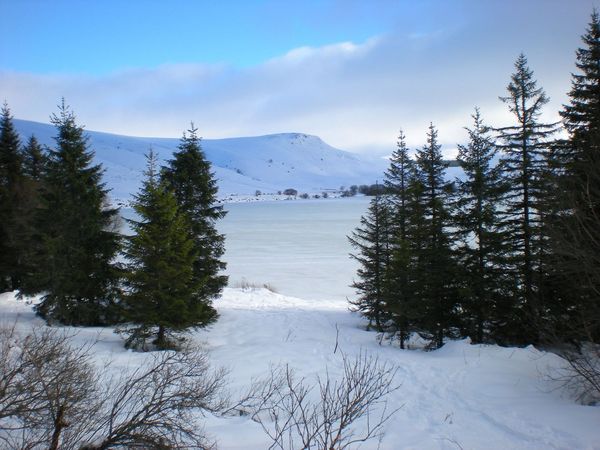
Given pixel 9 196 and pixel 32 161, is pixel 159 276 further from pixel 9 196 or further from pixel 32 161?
pixel 32 161

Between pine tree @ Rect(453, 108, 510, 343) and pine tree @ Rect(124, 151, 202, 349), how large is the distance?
10.6 m

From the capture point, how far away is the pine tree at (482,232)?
46.6 ft

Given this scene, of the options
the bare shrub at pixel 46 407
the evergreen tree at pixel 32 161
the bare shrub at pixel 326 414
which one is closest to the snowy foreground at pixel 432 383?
the bare shrub at pixel 326 414

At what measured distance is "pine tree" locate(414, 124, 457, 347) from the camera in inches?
588

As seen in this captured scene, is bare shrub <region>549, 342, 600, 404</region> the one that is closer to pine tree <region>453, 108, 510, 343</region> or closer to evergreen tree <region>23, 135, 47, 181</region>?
pine tree <region>453, 108, 510, 343</region>

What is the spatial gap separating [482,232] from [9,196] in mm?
23515

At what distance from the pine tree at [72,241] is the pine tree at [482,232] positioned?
48.1 feet

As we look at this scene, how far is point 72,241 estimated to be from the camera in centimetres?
1522

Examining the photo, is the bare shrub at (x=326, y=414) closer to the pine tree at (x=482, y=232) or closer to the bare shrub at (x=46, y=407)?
the bare shrub at (x=46, y=407)

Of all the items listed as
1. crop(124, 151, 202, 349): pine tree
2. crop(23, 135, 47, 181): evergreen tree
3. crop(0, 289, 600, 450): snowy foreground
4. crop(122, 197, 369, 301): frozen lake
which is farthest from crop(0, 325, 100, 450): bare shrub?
crop(122, 197, 369, 301): frozen lake

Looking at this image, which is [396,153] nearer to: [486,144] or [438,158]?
[438,158]

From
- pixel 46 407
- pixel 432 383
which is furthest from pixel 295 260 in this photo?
pixel 46 407

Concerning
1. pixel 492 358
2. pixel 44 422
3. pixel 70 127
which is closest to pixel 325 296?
pixel 492 358

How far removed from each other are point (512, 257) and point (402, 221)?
4.83 m
